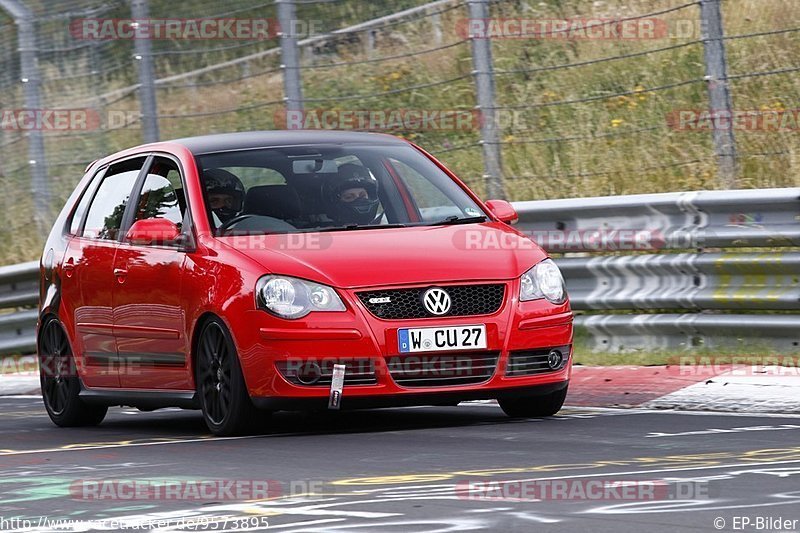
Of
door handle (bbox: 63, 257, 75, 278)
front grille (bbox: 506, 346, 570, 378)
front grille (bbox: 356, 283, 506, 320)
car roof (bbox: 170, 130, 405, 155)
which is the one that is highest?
car roof (bbox: 170, 130, 405, 155)

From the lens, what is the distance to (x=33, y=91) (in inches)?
727

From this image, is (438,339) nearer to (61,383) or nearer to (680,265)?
(61,383)

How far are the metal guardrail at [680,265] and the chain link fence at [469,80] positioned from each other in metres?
1.09

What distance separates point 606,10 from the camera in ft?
58.0

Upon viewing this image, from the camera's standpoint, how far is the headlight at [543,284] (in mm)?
9219

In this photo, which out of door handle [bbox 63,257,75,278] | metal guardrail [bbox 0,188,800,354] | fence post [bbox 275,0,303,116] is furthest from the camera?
fence post [bbox 275,0,303,116]

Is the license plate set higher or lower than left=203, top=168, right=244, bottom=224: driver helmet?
lower

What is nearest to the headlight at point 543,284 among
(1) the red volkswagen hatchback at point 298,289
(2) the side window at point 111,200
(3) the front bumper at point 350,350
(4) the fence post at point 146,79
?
(1) the red volkswagen hatchback at point 298,289

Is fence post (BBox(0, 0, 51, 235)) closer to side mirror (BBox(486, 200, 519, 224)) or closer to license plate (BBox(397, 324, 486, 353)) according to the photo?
side mirror (BBox(486, 200, 519, 224))

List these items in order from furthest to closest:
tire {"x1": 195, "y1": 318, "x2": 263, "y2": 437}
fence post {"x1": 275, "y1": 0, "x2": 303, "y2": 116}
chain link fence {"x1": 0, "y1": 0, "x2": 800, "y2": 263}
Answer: fence post {"x1": 275, "y1": 0, "x2": 303, "y2": 116} < chain link fence {"x1": 0, "y1": 0, "x2": 800, "y2": 263} < tire {"x1": 195, "y1": 318, "x2": 263, "y2": 437}

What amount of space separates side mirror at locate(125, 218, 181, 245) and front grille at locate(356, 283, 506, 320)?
127 cm

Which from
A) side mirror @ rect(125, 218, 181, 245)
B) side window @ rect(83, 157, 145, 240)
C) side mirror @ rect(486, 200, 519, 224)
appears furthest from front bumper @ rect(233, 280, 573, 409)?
side window @ rect(83, 157, 145, 240)

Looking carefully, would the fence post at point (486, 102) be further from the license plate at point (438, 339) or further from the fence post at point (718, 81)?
the license plate at point (438, 339)

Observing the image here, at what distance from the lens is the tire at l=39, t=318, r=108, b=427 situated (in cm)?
1094
